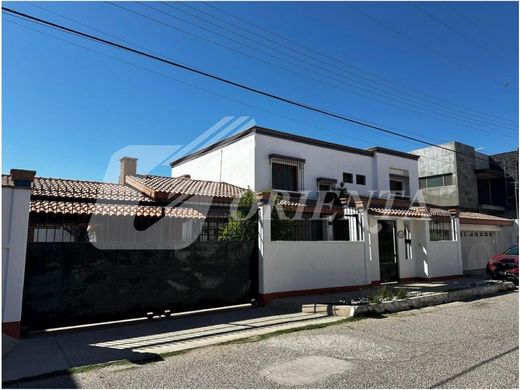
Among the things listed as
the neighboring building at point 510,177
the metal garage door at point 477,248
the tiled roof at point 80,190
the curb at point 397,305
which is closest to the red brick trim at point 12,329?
the curb at point 397,305

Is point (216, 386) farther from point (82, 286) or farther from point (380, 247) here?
point (380, 247)

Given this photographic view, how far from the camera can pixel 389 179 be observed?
20875 millimetres

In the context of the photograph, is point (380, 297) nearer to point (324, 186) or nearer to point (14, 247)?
point (14, 247)

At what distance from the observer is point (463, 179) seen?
85.3 ft

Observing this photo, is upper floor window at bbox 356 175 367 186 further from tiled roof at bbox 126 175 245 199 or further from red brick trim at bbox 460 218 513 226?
tiled roof at bbox 126 175 245 199

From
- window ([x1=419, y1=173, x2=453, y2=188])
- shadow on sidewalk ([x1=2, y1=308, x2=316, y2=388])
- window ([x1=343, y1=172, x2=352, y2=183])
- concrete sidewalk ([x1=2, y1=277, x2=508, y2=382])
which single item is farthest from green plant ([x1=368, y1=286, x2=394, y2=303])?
window ([x1=419, y1=173, x2=453, y2=188])

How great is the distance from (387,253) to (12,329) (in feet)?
36.1

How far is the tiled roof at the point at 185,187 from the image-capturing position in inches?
555

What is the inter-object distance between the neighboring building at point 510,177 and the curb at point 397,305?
63.4 ft

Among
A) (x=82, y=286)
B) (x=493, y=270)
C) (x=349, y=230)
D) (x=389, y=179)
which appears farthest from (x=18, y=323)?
(x=389, y=179)

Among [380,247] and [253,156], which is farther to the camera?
[253,156]

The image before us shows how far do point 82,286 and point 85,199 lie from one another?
21.9 ft

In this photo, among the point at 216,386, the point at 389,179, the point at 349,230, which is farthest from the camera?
the point at 389,179

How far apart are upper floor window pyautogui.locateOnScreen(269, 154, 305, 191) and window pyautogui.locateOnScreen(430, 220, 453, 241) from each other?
568 cm
